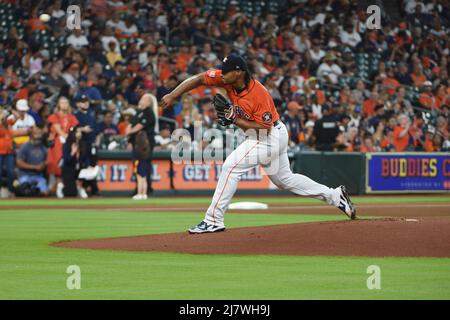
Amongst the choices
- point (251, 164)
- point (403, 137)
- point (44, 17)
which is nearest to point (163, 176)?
point (44, 17)

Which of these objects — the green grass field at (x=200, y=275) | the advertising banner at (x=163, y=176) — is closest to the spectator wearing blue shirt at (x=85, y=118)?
the advertising banner at (x=163, y=176)

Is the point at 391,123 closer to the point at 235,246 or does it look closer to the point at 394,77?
the point at 394,77

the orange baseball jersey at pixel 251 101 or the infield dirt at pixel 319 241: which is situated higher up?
the orange baseball jersey at pixel 251 101

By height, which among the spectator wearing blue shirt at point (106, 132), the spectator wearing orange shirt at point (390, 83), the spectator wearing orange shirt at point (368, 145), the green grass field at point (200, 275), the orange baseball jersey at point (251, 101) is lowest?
the green grass field at point (200, 275)

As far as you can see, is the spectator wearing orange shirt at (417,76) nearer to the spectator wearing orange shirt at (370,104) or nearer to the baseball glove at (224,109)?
the spectator wearing orange shirt at (370,104)

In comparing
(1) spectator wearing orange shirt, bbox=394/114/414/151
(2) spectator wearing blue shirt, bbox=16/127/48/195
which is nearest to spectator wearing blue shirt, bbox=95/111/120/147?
(2) spectator wearing blue shirt, bbox=16/127/48/195

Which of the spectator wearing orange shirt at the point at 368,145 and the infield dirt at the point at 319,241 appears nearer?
the infield dirt at the point at 319,241
